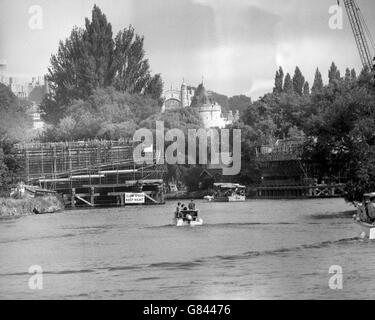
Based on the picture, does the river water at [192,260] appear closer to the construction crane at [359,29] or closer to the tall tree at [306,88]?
the construction crane at [359,29]

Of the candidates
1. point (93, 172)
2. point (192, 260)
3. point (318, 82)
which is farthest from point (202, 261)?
point (318, 82)

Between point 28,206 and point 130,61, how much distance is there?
48.0m

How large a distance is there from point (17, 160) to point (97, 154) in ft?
90.2

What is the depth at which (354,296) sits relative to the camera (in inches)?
1177

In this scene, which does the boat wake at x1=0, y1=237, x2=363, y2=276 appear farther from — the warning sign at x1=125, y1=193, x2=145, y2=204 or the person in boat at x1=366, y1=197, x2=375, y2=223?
the warning sign at x1=125, y1=193, x2=145, y2=204

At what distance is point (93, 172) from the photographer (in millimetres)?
116500

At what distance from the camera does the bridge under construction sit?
112 m

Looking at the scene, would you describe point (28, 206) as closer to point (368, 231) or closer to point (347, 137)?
point (347, 137)

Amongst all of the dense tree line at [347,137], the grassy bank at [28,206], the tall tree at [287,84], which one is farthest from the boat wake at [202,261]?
the tall tree at [287,84]

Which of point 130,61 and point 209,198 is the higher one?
point 130,61

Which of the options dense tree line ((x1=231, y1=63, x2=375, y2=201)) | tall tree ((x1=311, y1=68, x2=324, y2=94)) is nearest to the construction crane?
dense tree line ((x1=231, y1=63, x2=375, y2=201))

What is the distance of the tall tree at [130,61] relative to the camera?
13150cm

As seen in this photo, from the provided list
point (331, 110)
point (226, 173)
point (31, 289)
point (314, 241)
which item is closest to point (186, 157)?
point (226, 173)

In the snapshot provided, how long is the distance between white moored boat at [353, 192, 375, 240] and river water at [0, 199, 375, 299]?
2.57 ft
